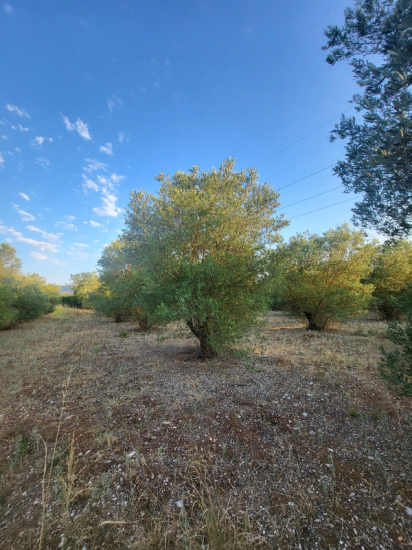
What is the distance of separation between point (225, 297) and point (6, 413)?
4.82 metres

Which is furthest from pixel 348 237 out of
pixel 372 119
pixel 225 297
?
pixel 372 119

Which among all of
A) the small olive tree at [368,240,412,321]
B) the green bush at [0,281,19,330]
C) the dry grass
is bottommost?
the dry grass

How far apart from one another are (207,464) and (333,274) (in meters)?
11.9

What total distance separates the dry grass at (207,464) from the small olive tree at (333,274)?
23.3 ft

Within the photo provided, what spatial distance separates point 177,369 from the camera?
575 centimetres

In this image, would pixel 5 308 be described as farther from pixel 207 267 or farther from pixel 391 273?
pixel 391 273

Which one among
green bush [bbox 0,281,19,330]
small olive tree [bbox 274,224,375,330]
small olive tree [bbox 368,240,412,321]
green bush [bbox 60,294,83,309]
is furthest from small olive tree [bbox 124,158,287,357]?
green bush [bbox 60,294,83,309]

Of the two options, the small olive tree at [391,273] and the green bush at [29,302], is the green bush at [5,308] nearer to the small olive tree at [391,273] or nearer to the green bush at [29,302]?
the green bush at [29,302]

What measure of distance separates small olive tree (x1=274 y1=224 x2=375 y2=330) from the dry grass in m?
7.09

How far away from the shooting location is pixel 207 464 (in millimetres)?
2406

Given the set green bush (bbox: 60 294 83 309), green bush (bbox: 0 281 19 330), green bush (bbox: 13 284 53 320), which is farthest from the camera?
green bush (bbox: 60 294 83 309)

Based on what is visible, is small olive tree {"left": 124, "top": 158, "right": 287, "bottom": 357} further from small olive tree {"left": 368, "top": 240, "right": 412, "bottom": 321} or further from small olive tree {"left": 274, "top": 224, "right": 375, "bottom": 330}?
small olive tree {"left": 368, "top": 240, "right": 412, "bottom": 321}

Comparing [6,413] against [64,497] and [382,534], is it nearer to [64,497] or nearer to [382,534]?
[64,497]

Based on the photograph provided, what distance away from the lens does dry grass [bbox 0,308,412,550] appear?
1.74 meters
